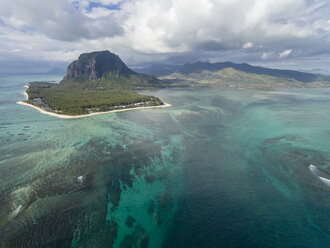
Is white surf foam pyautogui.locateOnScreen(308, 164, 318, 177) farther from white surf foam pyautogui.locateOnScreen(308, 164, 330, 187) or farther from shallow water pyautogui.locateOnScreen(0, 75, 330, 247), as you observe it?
shallow water pyautogui.locateOnScreen(0, 75, 330, 247)

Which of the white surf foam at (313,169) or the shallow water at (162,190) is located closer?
the shallow water at (162,190)

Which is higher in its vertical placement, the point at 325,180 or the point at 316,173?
the point at 325,180

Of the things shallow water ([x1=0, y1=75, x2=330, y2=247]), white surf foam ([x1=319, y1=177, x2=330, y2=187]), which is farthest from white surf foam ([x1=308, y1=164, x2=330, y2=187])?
shallow water ([x1=0, y1=75, x2=330, y2=247])

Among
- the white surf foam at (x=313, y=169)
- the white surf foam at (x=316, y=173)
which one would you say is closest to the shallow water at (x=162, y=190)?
the white surf foam at (x=316, y=173)

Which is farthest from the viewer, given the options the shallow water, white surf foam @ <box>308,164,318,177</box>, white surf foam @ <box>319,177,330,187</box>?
white surf foam @ <box>308,164,318,177</box>

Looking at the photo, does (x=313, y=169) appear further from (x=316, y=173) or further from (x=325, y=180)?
(x=325, y=180)

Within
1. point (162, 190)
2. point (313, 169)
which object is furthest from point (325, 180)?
point (162, 190)

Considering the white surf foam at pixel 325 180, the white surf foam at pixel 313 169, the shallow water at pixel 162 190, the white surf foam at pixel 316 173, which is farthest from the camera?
the white surf foam at pixel 313 169

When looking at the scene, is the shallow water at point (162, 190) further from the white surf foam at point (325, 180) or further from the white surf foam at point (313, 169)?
the white surf foam at point (313, 169)

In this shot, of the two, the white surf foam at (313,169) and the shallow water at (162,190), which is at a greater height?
the shallow water at (162,190)
